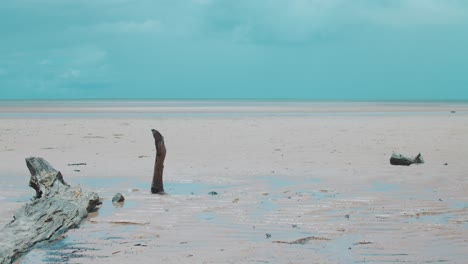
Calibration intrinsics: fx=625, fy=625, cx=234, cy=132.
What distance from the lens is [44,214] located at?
716 centimetres

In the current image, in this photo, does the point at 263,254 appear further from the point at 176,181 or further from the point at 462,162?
the point at 462,162

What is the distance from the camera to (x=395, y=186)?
10734 millimetres

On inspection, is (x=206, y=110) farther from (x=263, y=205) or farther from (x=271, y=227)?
(x=271, y=227)

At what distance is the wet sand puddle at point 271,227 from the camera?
629 centimetres

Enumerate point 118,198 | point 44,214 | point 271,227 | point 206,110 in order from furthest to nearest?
point 206,110 < point 118,198 < point 271,227 < point 44,214

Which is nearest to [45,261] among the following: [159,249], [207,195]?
[159,249]

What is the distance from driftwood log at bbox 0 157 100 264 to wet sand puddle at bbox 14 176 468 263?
143mm

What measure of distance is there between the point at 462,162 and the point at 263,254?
29.9 ft

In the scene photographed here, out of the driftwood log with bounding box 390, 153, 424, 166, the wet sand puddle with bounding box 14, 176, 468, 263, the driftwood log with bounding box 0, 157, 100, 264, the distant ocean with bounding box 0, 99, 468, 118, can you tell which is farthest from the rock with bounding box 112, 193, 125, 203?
the distant ocean with bounding box 0, 99, 468, 118

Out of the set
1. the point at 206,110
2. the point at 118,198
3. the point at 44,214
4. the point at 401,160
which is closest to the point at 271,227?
the point at 44,214

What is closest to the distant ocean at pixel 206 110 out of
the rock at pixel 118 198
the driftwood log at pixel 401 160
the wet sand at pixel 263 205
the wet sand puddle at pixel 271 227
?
the wet sand at pixel 263 205

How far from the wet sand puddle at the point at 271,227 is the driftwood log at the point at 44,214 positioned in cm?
14

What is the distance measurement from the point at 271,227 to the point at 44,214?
8.75 ft

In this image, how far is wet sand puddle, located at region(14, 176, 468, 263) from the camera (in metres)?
6.29
